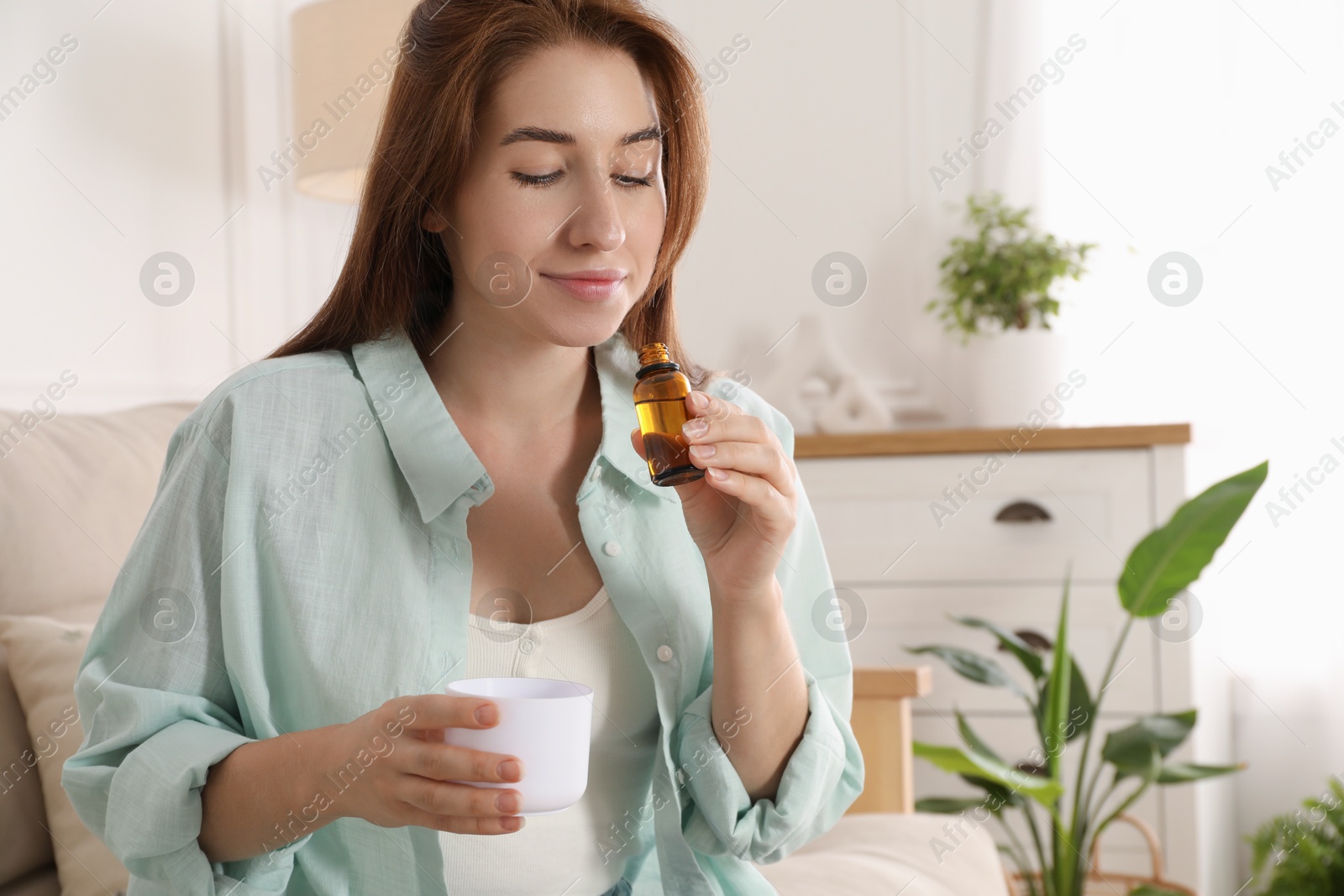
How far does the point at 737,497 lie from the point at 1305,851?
195cm

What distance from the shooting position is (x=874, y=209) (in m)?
3.03

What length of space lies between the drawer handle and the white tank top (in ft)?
4.45

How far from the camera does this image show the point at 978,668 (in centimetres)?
206

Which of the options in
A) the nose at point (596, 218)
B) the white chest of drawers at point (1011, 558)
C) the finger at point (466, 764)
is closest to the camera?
the finger at point (466, 764)

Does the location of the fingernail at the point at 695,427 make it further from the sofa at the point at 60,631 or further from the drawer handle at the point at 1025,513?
the drawer handle at the point at 1025,513

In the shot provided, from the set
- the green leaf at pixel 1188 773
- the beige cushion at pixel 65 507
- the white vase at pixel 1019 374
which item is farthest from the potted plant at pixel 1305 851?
the beige cushion at pixel 65 507

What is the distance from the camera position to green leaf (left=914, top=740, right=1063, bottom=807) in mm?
1714

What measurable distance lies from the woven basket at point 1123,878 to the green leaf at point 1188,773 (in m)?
0.12

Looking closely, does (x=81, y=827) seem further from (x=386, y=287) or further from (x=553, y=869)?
(x=386, y=287)

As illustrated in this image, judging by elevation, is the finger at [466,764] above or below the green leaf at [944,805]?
above

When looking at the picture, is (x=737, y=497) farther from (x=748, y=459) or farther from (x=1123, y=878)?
(x=1123, y=878)

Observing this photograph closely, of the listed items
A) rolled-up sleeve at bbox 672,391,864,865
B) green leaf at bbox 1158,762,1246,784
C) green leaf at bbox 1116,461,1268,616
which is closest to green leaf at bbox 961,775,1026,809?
green leaf at bbox 1158,762,1246,784

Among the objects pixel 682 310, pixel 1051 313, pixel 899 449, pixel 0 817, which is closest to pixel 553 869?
pixel 0 817

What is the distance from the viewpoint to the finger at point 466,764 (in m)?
0.70
